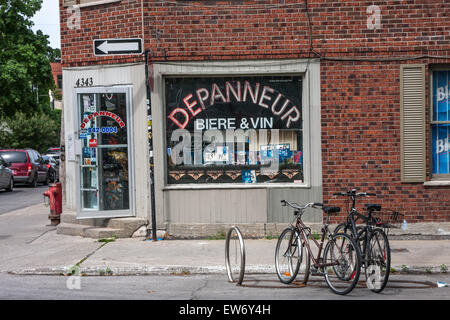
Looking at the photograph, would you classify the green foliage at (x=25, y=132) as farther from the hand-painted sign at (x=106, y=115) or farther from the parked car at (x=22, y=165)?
the hand-painted sign at (x=106, y=115)

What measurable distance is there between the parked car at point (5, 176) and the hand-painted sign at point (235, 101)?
14.2 metres

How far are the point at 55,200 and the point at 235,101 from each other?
4.83 meters

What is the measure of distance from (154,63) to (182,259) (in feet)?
12.5

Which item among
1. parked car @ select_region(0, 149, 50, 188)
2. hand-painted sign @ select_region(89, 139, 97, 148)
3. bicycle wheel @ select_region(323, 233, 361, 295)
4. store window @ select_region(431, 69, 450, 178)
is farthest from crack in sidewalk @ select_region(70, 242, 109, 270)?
parked car @ select_region(0, 149, 50, 188)

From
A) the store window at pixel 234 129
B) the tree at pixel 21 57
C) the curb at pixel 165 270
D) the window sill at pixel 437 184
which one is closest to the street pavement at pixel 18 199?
the tree at pixel 21 57

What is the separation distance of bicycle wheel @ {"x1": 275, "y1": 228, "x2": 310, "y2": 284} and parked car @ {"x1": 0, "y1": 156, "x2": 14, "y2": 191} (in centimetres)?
1774

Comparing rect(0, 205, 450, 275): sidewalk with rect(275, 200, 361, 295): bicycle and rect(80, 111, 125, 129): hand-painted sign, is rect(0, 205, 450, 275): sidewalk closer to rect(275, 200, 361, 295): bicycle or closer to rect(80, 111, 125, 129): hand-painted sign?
rect(275, 200, 361, 295): bicycle

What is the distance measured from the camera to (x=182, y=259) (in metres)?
8.81

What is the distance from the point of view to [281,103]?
1079 cm

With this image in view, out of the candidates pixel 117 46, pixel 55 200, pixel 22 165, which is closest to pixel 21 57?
pixel 22 165

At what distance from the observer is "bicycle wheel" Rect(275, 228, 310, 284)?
23.5 feet

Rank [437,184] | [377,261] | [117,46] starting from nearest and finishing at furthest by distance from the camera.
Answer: [377,261]
[117,46]
[437,184]

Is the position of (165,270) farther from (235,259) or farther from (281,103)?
(281,103)
